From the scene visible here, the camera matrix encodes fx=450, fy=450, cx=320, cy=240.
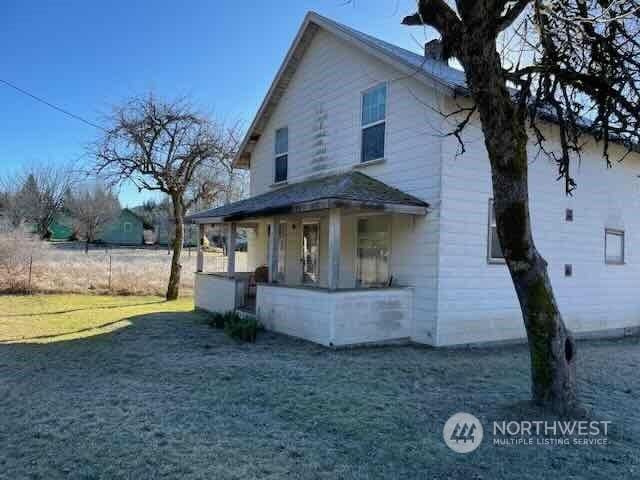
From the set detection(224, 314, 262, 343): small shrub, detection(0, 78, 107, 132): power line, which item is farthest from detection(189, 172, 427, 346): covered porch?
detection(0, 78, 107, 132): power line

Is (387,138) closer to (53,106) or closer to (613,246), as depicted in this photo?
(613,246)

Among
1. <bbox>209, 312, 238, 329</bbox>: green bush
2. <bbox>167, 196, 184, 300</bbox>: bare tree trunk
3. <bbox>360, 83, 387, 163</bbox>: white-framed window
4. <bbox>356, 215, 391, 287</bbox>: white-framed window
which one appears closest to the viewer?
<bbox>356, 215, 391, 287</bbox>: white-framed window

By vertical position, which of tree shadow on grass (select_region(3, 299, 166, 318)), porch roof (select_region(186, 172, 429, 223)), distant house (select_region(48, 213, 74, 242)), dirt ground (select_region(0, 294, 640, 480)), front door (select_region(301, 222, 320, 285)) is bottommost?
tree shadow on grass (select_region(3, 299, 166, 318))

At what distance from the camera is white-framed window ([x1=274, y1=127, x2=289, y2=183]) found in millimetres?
13516

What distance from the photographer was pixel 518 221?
4.59 m

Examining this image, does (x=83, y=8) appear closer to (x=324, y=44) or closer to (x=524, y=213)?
(x=324, y=44)

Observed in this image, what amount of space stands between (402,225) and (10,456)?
733cm

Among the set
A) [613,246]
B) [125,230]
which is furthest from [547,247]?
[125,230]

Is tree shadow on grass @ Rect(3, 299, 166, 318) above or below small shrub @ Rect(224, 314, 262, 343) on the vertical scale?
below

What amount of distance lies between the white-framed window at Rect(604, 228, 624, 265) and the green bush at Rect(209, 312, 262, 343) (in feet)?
29.4

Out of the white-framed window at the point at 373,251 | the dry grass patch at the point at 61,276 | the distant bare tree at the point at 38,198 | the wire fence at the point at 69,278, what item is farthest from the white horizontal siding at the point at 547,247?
the distant bare tree at the point at 38,198

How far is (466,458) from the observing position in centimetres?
383

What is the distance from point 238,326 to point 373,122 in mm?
Result: 5368

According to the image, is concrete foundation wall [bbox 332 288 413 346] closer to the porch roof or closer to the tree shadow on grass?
the porch roof
